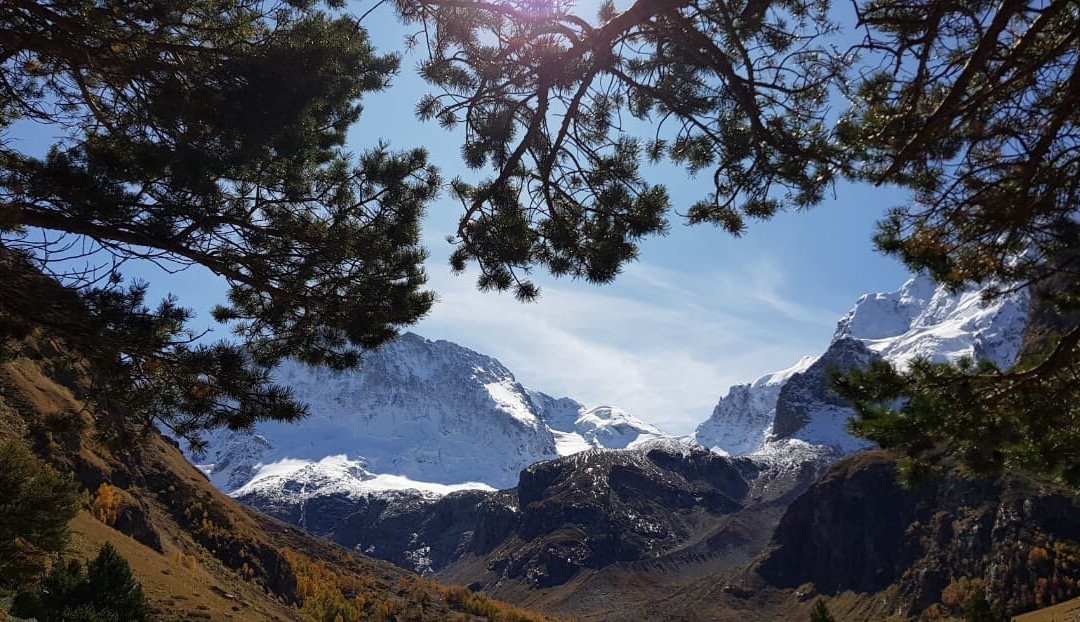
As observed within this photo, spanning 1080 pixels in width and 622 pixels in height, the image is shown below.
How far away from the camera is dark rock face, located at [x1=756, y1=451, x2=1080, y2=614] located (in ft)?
395

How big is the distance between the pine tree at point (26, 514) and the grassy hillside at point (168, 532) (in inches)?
92.3

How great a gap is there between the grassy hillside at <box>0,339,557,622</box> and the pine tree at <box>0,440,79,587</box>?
7.69 ft

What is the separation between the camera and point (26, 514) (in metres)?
23.4

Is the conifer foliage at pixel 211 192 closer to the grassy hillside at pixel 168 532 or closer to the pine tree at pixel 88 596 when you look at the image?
the grassy hillside at pixel 168 532

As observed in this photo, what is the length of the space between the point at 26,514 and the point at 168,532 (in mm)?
43366

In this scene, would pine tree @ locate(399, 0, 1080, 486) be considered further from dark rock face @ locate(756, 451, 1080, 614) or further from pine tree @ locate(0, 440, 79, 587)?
dark rock face @ locate(756, 451, 1080, 614)

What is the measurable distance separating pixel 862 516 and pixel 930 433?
642ft

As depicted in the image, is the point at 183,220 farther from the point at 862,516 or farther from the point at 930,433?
the point at 862,516

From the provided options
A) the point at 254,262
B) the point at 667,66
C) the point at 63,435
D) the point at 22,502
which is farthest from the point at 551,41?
the point at 22,502

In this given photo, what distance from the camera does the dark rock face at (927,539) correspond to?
12025 cm

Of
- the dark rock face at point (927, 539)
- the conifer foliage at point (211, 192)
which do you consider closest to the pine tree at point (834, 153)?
the conifer foliage at point (211, 192)

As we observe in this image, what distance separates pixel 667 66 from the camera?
298 inches

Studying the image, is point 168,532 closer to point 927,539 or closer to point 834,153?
point 834,153

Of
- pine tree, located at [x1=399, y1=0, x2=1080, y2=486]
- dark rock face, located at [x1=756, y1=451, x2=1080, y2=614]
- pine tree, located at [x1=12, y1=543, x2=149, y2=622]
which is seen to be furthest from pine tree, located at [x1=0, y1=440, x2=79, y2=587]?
dark rock face, located at [x1=756, y1=451, x2=1080, y2=614]
